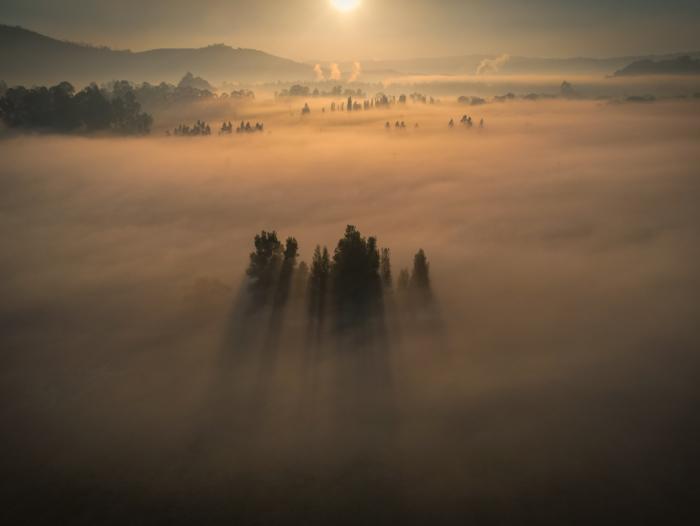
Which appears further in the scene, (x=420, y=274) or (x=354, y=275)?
(x=420, y=274)

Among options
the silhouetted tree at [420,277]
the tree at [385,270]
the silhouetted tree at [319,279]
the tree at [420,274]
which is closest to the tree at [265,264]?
the silhouetted tree at [319,279]

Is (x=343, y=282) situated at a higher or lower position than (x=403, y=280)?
higher

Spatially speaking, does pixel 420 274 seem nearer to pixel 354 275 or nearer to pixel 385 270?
pixel 385 270

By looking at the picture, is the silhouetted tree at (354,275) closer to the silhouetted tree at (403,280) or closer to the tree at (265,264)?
the silhouetted tree at (403,280)

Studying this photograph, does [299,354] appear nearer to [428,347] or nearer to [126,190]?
[428,347]

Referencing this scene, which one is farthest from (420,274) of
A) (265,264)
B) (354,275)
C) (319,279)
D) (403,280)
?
(265,264)

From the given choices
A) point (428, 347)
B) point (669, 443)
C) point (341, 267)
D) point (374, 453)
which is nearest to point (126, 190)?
point (341, 267)

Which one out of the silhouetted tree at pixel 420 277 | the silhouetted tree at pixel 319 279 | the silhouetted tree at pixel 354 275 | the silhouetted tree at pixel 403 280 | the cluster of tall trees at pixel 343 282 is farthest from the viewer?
the silhouetted tree at pixel 403 280

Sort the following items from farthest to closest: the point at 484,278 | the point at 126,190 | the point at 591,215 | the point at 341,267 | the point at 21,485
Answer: the point at 126,190
the point at 591,215
the point at 484,278
the point at 341,267
the point at 21,485

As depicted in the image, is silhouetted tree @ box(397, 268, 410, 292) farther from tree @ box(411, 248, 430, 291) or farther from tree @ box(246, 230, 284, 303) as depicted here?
tree @ box(246, 230, 284, 303)
